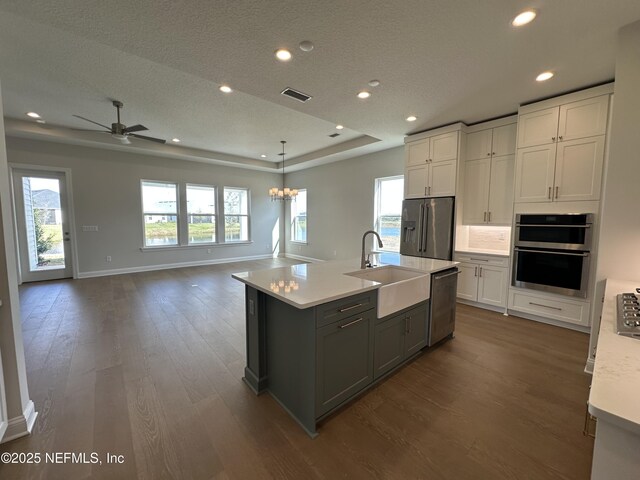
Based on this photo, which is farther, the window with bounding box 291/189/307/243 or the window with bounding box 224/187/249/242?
→ the window with bounding box 291/189/307/243

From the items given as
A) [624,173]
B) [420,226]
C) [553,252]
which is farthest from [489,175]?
[624,173]

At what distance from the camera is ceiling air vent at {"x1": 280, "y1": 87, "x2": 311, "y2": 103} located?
9.79 ft

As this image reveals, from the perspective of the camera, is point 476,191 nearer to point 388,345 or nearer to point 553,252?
point 553,252

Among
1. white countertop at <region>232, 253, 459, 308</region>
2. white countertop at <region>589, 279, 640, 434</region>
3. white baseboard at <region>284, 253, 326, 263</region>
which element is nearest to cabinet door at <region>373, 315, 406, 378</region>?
white countertop at <region>232, 253, 459, 308</region>

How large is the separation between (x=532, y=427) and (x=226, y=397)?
2.17 metres

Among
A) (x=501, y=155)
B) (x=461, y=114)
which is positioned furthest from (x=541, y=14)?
(x=501, y=155)

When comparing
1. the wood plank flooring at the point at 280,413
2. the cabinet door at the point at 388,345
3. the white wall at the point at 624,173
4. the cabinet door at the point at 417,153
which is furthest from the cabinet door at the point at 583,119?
the cabinet door at the point at 388,345

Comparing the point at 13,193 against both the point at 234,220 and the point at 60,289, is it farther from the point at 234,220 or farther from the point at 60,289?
the point at 234,220

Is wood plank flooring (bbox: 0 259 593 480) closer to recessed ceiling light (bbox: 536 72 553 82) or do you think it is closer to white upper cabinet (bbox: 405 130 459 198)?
white upper cabinet (bbox: 405 130 459 198)

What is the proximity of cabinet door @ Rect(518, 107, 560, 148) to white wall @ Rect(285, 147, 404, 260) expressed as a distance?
229 cm

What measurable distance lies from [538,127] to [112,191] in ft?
26.3

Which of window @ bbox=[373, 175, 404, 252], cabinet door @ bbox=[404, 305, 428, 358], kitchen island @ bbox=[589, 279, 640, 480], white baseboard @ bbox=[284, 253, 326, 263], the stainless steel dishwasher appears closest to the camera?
kitchen island @ bbox=[589, 279, 640, 480]

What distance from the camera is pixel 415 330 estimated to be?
2.49 metres

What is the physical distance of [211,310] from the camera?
12.6 ft
